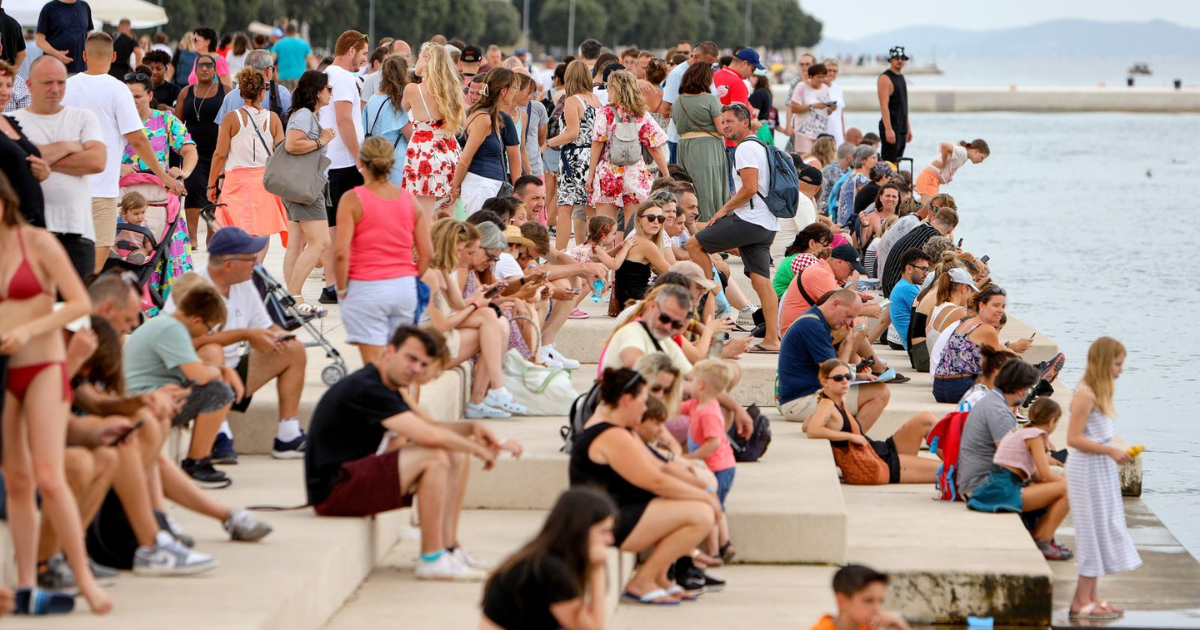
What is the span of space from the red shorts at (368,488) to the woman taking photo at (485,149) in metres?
4.89

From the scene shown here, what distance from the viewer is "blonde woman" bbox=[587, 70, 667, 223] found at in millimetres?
12633

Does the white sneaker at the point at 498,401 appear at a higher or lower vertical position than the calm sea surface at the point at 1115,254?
higher

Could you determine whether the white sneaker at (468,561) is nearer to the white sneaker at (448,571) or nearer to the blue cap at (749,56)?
the white sneaker at (448,571)

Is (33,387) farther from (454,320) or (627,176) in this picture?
(627,176)

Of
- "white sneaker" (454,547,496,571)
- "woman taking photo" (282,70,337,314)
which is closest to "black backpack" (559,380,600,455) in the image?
"white sneaker" (454,547,496,571)

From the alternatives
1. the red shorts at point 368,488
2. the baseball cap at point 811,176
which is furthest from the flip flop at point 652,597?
the baseball cap at point 811,176

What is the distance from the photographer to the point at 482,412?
9188 millimetres

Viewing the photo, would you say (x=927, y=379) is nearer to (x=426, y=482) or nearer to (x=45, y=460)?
(x=426, y=482)

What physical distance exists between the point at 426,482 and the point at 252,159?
548 cm

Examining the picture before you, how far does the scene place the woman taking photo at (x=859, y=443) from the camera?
976cm

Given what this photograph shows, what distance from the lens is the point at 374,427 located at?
6762 millimetres

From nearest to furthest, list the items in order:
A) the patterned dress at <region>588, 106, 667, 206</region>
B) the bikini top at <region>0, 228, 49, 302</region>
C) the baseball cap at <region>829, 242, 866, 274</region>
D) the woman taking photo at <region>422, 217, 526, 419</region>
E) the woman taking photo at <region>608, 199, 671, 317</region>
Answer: the bikini top at <region>0, 228, 49, 302</region>
the woman taking photo at <region>422, 217, 526, 419</region>
the woman taking photo at <region>608, 199, 671, 317</region>
the baseball cap at <region>829, 242, 866, 274</region>
the patterned dress at <region>588, 106, 667, 206</region>

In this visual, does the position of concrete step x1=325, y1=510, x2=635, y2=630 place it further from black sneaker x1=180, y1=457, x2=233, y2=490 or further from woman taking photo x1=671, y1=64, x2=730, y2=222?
woman taking photo x1=671, y1=64, x2=730, y2=222

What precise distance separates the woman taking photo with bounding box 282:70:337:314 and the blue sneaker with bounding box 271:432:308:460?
2.78m
